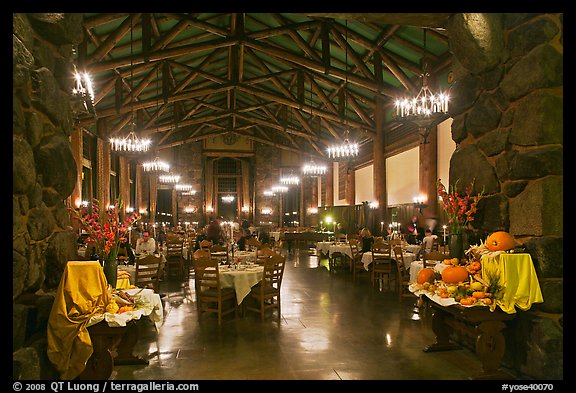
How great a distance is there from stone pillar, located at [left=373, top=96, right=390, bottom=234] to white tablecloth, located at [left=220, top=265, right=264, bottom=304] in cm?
927

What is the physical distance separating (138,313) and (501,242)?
3.22 metres

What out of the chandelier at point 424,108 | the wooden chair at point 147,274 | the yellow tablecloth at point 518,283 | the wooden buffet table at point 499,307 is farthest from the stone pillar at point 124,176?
the yellow tablecloth at point 518,283

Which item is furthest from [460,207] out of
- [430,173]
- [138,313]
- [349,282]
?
[430,173]

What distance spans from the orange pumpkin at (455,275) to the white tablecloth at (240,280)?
Answer: 3059mm

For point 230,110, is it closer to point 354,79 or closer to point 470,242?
point 354,79

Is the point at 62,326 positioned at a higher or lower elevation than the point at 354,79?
lower

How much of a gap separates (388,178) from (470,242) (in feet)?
36.0

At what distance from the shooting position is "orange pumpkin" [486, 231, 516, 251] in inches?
145

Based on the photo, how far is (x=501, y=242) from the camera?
12.1 feet

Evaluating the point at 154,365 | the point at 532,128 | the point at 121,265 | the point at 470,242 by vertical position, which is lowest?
the point at 154,365

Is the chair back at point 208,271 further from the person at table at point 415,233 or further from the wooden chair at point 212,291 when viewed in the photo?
the person at table at point 415,233

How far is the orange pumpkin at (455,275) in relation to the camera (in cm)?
386
